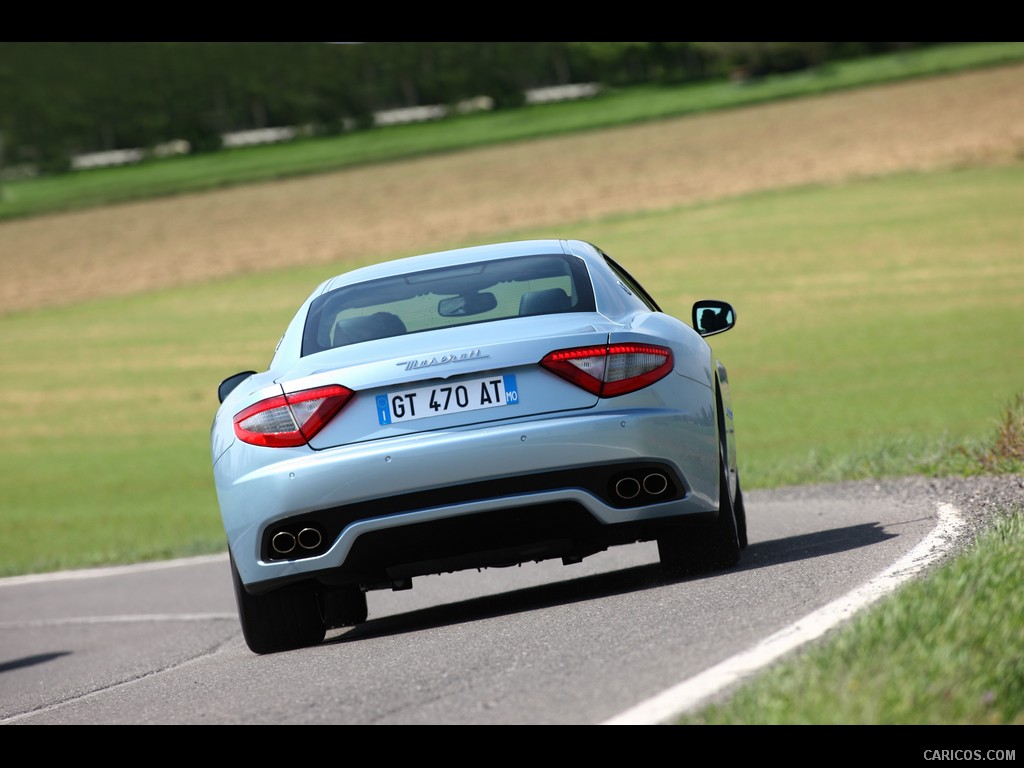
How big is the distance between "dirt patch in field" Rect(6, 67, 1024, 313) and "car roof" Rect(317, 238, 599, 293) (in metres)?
32.0

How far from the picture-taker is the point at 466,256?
7.04 metres

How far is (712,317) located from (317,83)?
316 feet

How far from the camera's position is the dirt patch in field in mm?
42562

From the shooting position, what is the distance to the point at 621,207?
141 ft

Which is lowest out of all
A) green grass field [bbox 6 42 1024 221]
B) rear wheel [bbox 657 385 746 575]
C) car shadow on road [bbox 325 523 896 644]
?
car shadow on road [bbox 325 523 896 644]

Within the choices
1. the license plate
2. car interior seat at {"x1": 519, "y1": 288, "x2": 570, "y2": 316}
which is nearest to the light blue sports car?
the license plate

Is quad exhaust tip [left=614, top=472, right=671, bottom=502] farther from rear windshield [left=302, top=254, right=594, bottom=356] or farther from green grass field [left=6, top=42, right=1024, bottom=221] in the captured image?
green grass field [left=6, top=42, right=1024, bottom=221]

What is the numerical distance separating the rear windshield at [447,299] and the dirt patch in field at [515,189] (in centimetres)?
3239

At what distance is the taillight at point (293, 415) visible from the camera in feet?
19.2

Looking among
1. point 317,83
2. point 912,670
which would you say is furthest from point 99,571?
point 317,83

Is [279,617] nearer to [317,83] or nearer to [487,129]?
[487,129]

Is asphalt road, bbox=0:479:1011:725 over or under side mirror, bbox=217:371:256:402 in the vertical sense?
under

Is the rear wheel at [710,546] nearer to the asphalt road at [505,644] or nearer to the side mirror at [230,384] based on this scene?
the asphalt road at [505,644]

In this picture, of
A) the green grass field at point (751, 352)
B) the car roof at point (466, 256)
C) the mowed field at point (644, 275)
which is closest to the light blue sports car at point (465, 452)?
the car roof at point (466, 256)
